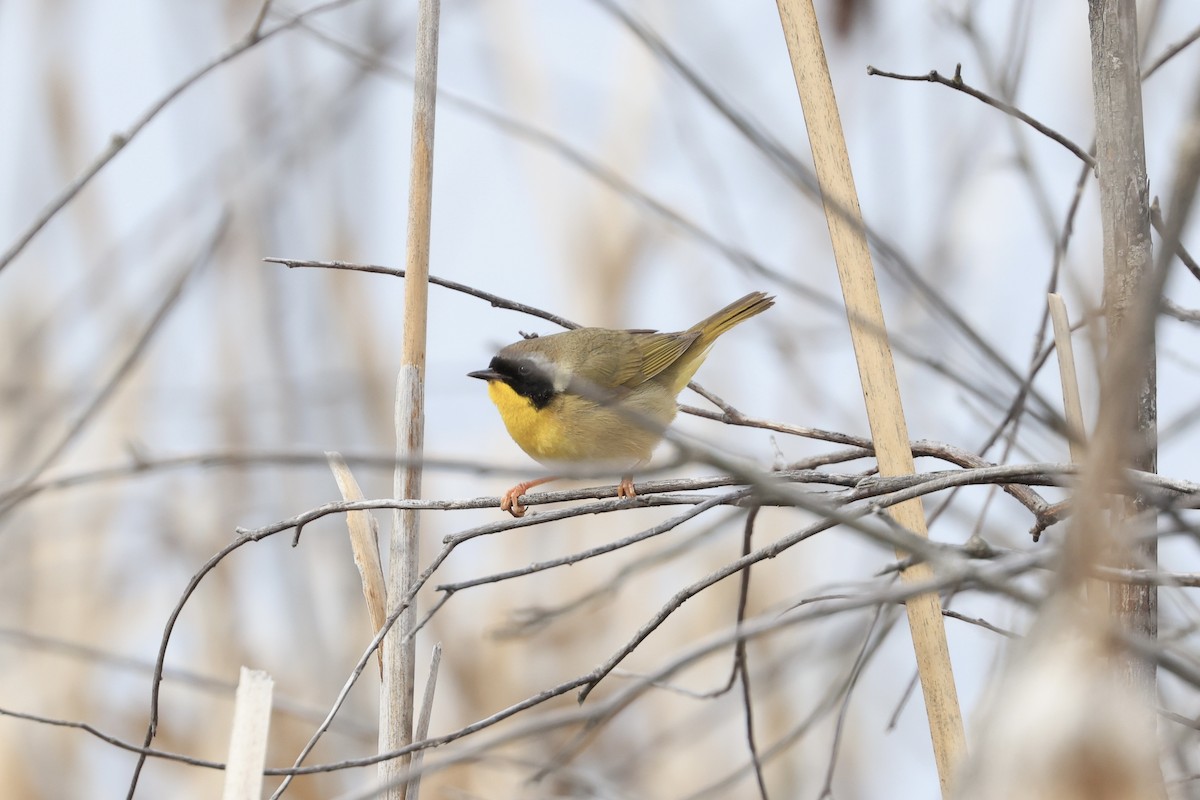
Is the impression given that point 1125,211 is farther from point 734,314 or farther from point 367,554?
point 734,314

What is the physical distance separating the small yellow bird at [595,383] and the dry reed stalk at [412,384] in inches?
32.9

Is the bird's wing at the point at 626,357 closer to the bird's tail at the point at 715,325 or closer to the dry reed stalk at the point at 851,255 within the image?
the bird's tail at the point at 715,325

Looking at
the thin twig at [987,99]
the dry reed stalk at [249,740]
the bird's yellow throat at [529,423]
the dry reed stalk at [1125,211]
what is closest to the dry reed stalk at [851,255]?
the thin twig at [987,99]

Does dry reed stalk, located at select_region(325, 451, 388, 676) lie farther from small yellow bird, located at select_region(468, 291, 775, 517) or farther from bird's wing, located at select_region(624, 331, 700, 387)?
bird's wing, located at select_region(624, 331, 700, 387)

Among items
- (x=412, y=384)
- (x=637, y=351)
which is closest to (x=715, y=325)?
(x=637, y=351)

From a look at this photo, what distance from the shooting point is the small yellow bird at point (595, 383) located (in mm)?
2840

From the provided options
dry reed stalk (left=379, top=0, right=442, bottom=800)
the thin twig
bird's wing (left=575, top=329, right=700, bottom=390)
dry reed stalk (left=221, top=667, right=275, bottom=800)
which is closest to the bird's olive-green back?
bird's wing (left=575, top=329, right=700, bottom=390)

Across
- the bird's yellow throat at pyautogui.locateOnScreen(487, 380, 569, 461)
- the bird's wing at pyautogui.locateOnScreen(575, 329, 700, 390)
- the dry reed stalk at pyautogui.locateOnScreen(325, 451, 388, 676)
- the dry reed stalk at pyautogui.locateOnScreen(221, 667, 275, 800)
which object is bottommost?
the dry reed stalk at pyautogui.locateOnScreen(221, 667, 275, 800)

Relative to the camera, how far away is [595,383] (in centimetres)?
306

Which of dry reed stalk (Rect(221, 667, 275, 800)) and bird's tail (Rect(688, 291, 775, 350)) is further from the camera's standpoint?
bird's tail (Rect(688, 291, 775, 350))

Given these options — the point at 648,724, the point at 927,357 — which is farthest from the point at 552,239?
the point at 927,357

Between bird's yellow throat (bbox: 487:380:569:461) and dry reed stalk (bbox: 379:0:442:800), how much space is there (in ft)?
3.79

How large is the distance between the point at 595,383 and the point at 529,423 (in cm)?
26

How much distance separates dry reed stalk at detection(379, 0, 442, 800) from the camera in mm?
1590
